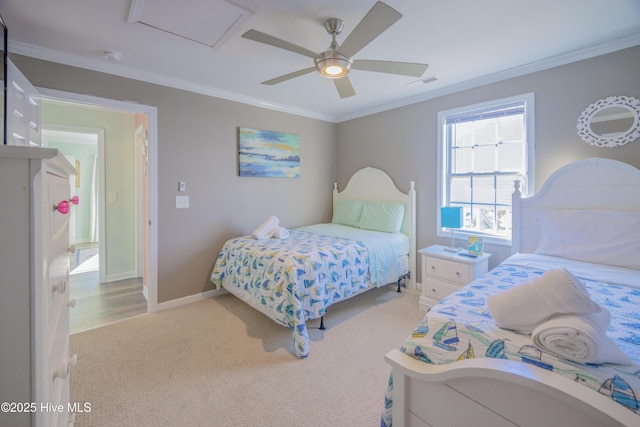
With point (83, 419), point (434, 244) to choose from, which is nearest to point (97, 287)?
point (83, 419)

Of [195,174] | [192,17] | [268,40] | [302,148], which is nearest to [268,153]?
[302,148]

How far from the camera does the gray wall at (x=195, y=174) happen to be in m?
2.82

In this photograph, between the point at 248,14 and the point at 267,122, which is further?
the point at 267,122

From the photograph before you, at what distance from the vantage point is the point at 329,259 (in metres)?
2.66

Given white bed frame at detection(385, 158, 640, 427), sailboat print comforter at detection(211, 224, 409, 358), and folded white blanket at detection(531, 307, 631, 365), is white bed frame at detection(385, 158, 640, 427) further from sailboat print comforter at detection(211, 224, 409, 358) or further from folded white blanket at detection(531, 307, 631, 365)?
sailboat print comforter at detection(211, 224, 409, 358)

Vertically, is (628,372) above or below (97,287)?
above

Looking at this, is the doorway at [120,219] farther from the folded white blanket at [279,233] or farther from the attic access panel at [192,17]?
the folded white blanket at [279,233]

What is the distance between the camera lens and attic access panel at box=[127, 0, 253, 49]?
1.82m

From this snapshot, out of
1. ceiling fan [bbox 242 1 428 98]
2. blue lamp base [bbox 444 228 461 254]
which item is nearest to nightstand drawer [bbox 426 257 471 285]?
blue lamp base [bbox 444 228 461 254]

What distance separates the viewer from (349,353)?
2324 millimetres

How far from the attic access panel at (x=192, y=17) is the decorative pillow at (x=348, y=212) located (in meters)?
2.68

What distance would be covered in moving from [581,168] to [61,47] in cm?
455

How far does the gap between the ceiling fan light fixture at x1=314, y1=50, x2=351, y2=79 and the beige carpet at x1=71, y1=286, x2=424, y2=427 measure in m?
2.22

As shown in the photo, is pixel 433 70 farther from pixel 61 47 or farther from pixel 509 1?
pixel 61 47
